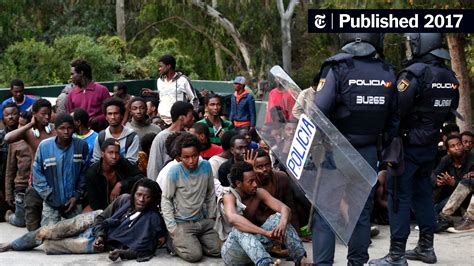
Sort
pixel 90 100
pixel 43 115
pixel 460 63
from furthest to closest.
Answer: pixel 460 63, pixel 90 100, pixel 43 115

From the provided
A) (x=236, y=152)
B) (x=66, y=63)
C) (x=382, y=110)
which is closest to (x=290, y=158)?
(x=382, y=110)

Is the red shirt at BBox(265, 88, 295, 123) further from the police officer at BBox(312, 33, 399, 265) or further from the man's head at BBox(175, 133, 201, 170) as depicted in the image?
the man's head at BBox(175, 133, 201, 170)

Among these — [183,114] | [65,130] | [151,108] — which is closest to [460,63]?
[151,108]

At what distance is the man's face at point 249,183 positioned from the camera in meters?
7.36

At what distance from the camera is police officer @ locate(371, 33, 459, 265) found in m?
7.14

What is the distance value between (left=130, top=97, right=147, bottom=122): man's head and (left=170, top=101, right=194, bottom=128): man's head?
1.89 feet

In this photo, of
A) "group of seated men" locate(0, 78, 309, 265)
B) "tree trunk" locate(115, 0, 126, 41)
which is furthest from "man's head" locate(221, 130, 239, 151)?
"tree trunk" locate(115, 0, 126, 41)

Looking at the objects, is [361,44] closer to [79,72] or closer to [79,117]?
[79,117]

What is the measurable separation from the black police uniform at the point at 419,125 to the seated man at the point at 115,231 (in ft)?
7.12

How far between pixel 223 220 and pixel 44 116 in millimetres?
2647

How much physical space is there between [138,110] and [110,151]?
1.15 metres

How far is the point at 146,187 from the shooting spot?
789 centimetres

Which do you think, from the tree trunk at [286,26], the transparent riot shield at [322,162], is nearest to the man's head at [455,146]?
the transparent riot shield at [322,162]

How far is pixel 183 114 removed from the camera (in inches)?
352
